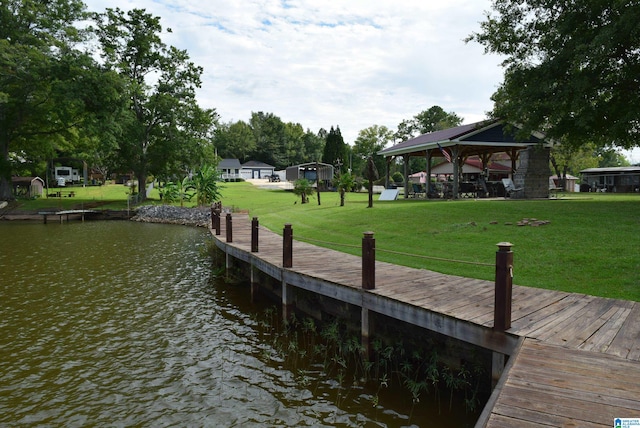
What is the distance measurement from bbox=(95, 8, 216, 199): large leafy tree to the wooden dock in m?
34.1

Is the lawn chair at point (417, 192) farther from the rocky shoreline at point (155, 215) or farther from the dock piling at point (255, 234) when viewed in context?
the dock piling at point (255, 234)

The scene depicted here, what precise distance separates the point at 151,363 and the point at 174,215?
26.0m

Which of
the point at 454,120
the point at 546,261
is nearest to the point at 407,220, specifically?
the point at 546,261

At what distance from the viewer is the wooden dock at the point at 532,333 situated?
3.51m

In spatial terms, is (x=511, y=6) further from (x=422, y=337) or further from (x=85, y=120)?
(x=85, y=120)

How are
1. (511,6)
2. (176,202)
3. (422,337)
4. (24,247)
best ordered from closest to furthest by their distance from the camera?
(422,337), (511,6), (24,247), (176,202)

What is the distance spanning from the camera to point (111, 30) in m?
38.2

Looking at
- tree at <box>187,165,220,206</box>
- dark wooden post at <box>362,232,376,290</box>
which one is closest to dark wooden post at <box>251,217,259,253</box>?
dark wooden post at <box>362,232,376,290</box>

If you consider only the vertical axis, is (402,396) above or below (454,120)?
below

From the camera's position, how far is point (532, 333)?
4.95 m

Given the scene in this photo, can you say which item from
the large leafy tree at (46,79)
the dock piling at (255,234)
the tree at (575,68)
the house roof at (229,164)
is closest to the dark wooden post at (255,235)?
the dock piling at (255,234)

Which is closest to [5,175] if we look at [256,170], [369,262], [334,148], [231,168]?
[334,148]

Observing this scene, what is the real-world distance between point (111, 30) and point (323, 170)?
2684cm

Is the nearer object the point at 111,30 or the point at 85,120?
the point at 85,120
